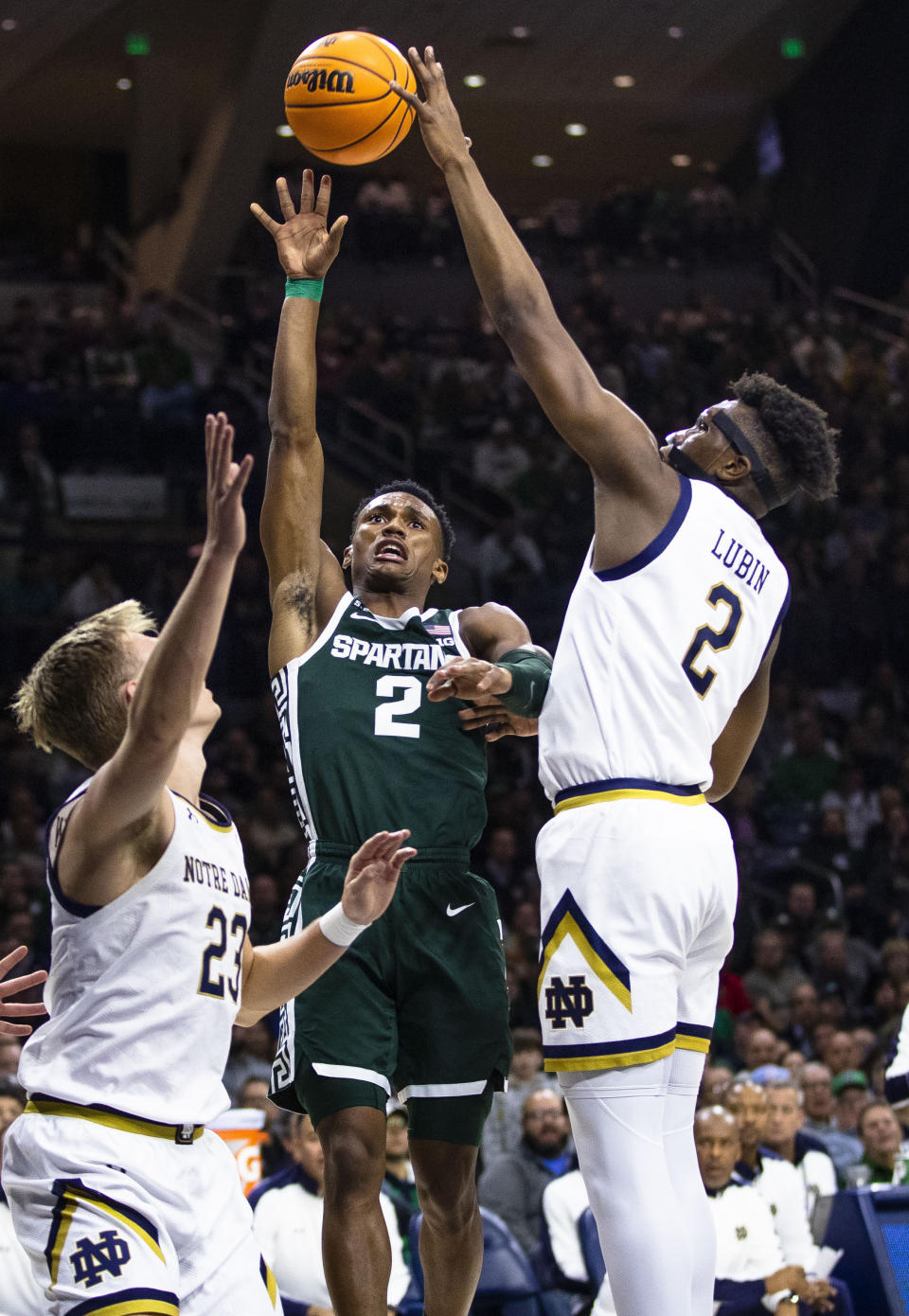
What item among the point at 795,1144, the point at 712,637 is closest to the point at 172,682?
the point at 712,637

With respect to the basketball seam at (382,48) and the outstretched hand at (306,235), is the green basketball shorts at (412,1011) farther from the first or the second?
the basketball seam at (382,48)

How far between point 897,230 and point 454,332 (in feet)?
22.7

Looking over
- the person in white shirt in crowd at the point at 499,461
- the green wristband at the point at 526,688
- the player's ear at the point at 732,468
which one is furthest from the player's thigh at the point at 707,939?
the person in white shirt in crowd at the point at 499,461

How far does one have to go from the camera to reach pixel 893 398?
17.3m

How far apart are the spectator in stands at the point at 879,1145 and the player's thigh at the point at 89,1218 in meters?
6.43

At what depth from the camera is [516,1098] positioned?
9.36 meters

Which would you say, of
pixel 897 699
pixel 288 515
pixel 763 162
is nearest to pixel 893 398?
pixel 897 699

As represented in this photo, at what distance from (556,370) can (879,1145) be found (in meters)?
6.37

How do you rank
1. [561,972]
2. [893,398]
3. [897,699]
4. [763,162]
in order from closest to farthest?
[561,972] → [897,699] → [893,398] → [763,162]

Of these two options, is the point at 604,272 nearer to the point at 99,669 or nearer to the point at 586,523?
the point at 586,523

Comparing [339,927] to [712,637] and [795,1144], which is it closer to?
[712,637]

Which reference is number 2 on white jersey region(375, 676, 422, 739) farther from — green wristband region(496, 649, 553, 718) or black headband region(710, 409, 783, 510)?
black headband region(710, 409, 783, 510)

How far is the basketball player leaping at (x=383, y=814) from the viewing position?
13.7ft

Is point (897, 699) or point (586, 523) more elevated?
point (586, 523)
